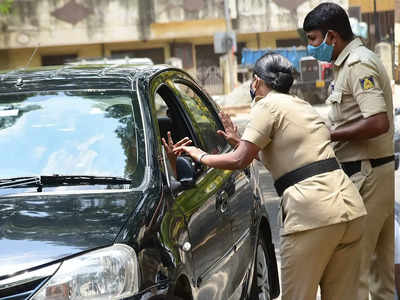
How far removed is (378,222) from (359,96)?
737mm

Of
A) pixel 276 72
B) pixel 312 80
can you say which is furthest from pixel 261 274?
pixel 312 80

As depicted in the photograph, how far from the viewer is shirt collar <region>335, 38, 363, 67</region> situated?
4.33 metres

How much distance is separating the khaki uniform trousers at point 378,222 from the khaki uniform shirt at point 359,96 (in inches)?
3.8

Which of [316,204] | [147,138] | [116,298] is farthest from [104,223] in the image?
[316,204]

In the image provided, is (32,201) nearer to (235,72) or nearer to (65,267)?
(65,267)

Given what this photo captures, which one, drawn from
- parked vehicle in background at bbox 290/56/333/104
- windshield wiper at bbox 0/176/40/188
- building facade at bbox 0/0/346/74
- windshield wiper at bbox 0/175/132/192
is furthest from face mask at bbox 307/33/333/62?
building facade at bbox 0/0/346/74

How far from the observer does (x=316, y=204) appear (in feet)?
12.3

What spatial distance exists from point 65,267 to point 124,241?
247 mm

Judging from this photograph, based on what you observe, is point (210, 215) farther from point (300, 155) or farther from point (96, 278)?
point (96, 278)

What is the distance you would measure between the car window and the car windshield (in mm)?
750

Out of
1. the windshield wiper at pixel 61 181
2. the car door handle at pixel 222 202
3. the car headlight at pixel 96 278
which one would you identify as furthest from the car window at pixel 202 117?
the car headlight at pixel 96 278

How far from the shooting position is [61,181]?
3648 mm

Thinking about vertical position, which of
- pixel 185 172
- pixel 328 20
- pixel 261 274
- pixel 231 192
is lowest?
pixel 261 274

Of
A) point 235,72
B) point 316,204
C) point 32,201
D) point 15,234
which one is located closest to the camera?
point 15,234
